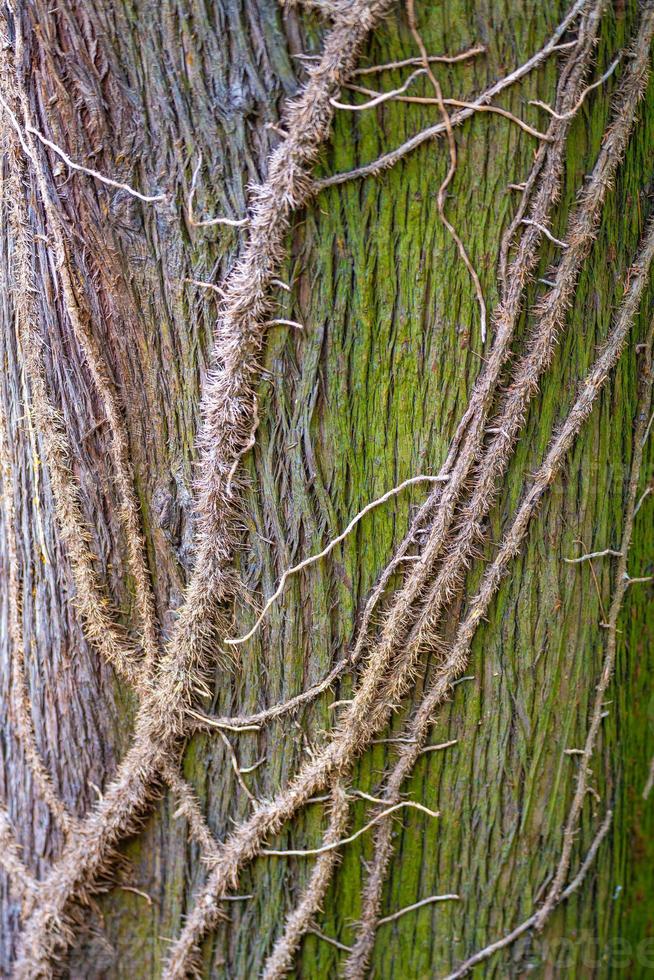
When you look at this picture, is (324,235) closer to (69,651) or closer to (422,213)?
(422,213)

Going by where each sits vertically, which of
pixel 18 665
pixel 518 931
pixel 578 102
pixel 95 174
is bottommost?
pixel 518 931

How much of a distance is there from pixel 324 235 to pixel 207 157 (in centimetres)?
20

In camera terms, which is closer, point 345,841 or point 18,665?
point 345,841

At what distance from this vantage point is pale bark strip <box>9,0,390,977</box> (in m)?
0.98

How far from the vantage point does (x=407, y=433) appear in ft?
3.61

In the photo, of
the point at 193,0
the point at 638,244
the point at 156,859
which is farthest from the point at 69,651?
the point at 638,244

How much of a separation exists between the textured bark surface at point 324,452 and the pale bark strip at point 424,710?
0.08ft

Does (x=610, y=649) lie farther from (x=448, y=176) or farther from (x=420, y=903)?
(x=448, y=176)

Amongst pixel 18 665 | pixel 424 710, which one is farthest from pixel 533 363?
pixel 18 665

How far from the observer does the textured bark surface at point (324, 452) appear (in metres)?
1.03

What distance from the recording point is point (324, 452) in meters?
1.10

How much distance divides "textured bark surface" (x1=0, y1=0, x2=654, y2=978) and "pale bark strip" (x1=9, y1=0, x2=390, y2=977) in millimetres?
30

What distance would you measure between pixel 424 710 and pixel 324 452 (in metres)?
0.45

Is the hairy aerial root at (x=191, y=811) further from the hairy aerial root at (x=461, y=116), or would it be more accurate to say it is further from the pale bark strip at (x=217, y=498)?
the hairy aerial root at (x=461, y=116)
